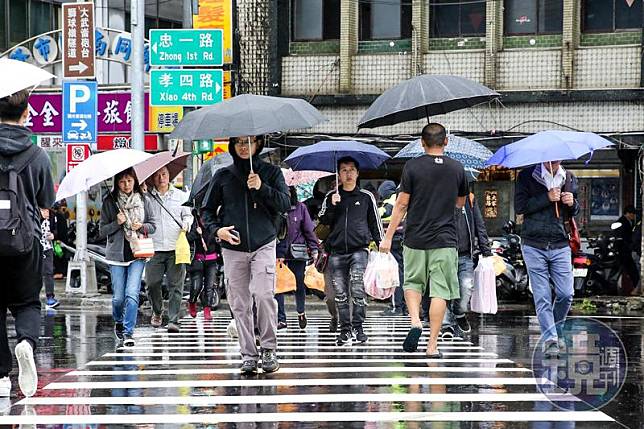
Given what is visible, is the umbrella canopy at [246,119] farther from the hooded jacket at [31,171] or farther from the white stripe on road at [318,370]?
the white stripe on road at [318,370]

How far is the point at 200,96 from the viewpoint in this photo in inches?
810

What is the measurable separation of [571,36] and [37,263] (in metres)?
16.3

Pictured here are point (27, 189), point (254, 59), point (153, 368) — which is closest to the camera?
point (27, 189)

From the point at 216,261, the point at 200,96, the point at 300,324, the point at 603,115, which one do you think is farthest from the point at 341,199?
the point at 603,115

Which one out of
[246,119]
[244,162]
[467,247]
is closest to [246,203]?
[244,162]

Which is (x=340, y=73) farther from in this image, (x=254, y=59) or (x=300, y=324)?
(x=300, y=324)

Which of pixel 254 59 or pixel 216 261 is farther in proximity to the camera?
pixel 254 59

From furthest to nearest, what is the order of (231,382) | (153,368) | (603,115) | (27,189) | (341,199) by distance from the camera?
(603,115)
(341,199)
(153,368)
(231,382)
(27,189)

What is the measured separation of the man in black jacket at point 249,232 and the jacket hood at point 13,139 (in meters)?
1.84

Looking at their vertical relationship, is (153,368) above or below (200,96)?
below

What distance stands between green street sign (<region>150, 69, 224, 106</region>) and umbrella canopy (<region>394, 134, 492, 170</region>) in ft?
17.7

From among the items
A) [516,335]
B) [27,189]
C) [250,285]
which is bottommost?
[516,335]

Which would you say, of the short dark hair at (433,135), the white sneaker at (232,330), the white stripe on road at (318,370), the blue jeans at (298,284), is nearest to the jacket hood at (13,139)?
the white stripe on road at (318,370)

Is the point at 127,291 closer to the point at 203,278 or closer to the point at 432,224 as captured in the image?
the point at 203,278
